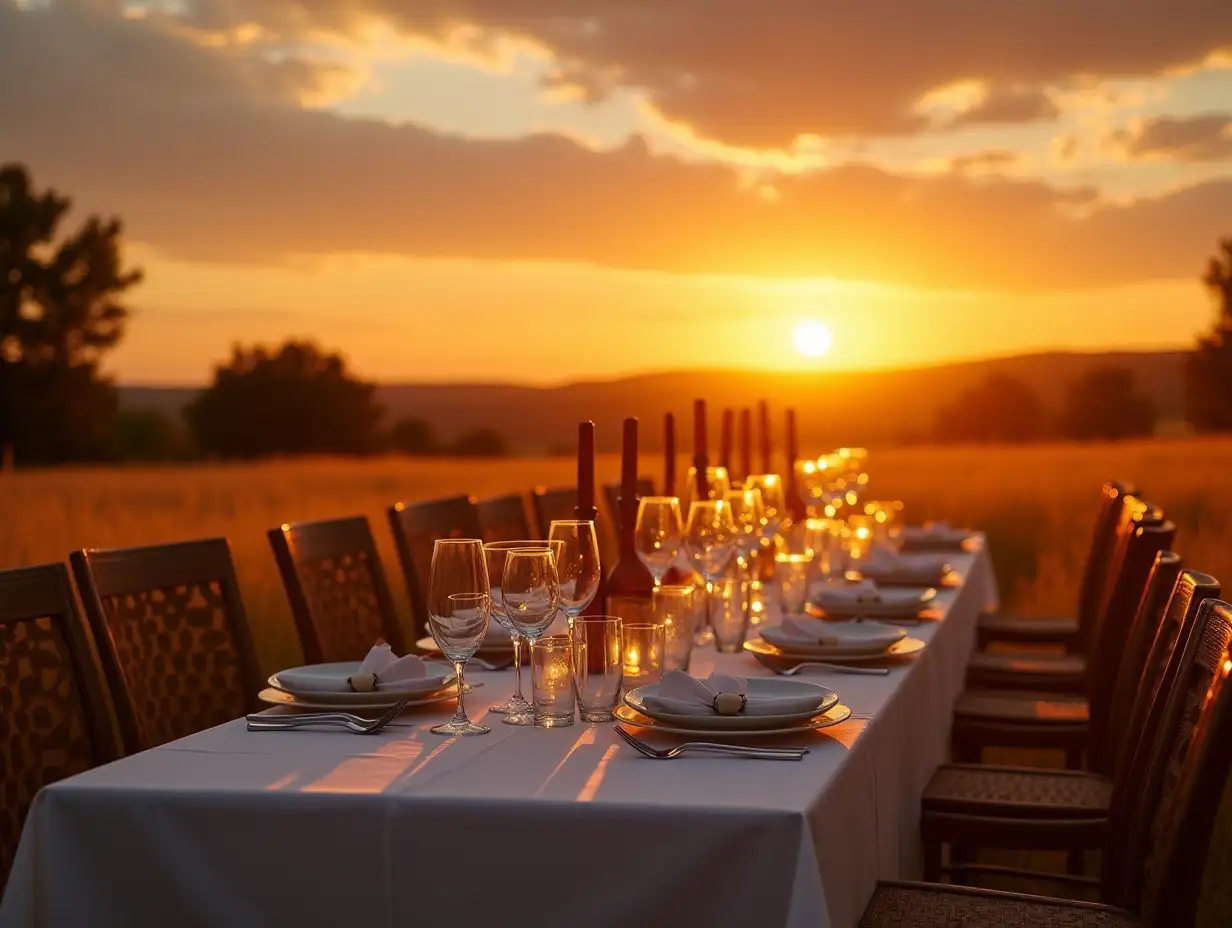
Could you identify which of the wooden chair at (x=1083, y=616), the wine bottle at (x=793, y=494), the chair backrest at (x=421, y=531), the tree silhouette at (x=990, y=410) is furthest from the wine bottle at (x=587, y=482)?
the tree silhouette at (x=990, y=410)

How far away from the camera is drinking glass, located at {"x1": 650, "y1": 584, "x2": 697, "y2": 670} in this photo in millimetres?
2002

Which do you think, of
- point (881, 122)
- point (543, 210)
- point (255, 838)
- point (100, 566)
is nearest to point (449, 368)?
point (543, 210)

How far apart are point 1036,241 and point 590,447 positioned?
31.5 feet

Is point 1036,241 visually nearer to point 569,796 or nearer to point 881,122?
point 881,122

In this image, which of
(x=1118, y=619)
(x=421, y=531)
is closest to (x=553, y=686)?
(x=421, y=531)

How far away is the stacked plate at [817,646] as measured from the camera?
7.38 ft

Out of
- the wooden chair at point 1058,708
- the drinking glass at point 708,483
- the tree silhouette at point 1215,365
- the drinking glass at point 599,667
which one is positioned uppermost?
the tree silhouette at point 1215,365

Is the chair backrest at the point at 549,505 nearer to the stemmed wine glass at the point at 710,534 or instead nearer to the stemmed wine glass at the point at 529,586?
the stemmed wine glass at the point at 710,534

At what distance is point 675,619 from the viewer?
2.02 m

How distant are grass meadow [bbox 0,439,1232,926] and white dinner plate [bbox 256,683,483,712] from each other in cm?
234

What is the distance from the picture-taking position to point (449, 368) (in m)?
13.5

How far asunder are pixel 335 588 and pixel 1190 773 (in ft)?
6.24

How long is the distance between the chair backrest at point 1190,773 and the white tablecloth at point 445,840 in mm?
362

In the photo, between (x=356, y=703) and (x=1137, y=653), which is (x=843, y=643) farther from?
(x=356, y=703)
